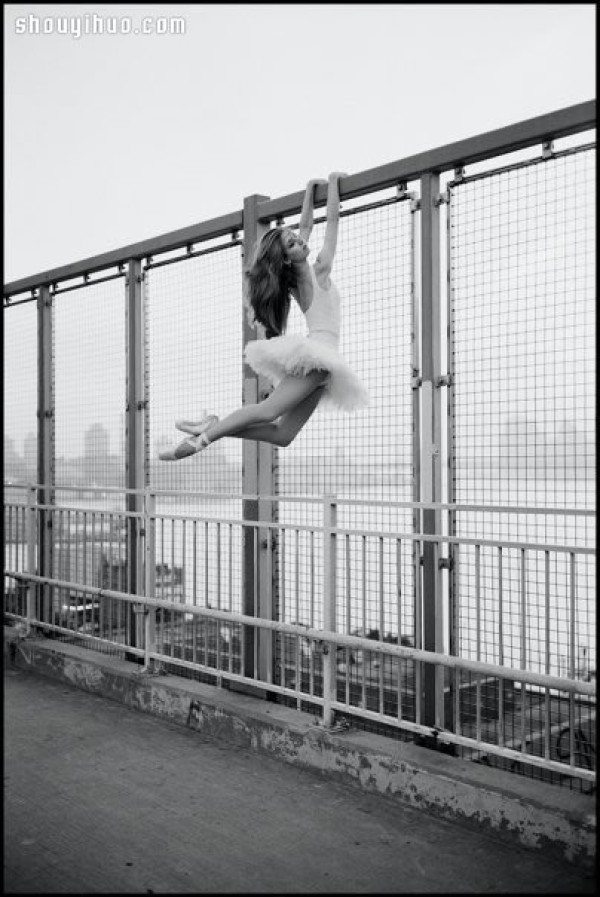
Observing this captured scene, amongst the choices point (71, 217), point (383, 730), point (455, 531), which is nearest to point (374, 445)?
point (455, 531)

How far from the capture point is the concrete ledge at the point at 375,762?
9.99ft

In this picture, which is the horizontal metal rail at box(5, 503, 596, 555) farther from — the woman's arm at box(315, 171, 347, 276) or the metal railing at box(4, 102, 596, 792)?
the woman's arm at box(315, 171, 347, 276)

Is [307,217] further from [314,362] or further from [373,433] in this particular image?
[373,433]

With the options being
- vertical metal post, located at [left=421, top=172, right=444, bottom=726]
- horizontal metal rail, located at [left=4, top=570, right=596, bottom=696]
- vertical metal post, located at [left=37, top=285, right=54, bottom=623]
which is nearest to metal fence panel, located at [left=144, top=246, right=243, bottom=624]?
horizontal metal rail, located at [left=4, top=570, right=596, bottom=696]

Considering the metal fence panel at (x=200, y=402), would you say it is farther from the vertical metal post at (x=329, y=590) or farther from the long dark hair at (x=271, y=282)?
the long dark hair at (x=271, y=282)

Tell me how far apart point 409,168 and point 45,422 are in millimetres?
3939

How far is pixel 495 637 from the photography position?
3627 millimetres

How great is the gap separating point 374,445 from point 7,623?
4.16m

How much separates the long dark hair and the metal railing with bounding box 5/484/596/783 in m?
0.93

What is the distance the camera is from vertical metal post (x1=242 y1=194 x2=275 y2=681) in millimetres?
4781

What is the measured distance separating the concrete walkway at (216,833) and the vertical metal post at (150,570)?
2.93 ft

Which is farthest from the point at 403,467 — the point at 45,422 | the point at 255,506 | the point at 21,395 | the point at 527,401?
the point at 21,395

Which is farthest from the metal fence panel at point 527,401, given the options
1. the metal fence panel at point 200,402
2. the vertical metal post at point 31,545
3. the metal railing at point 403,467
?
the vertical metal post at point 31,545

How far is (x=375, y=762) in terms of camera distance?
12.0 feet
